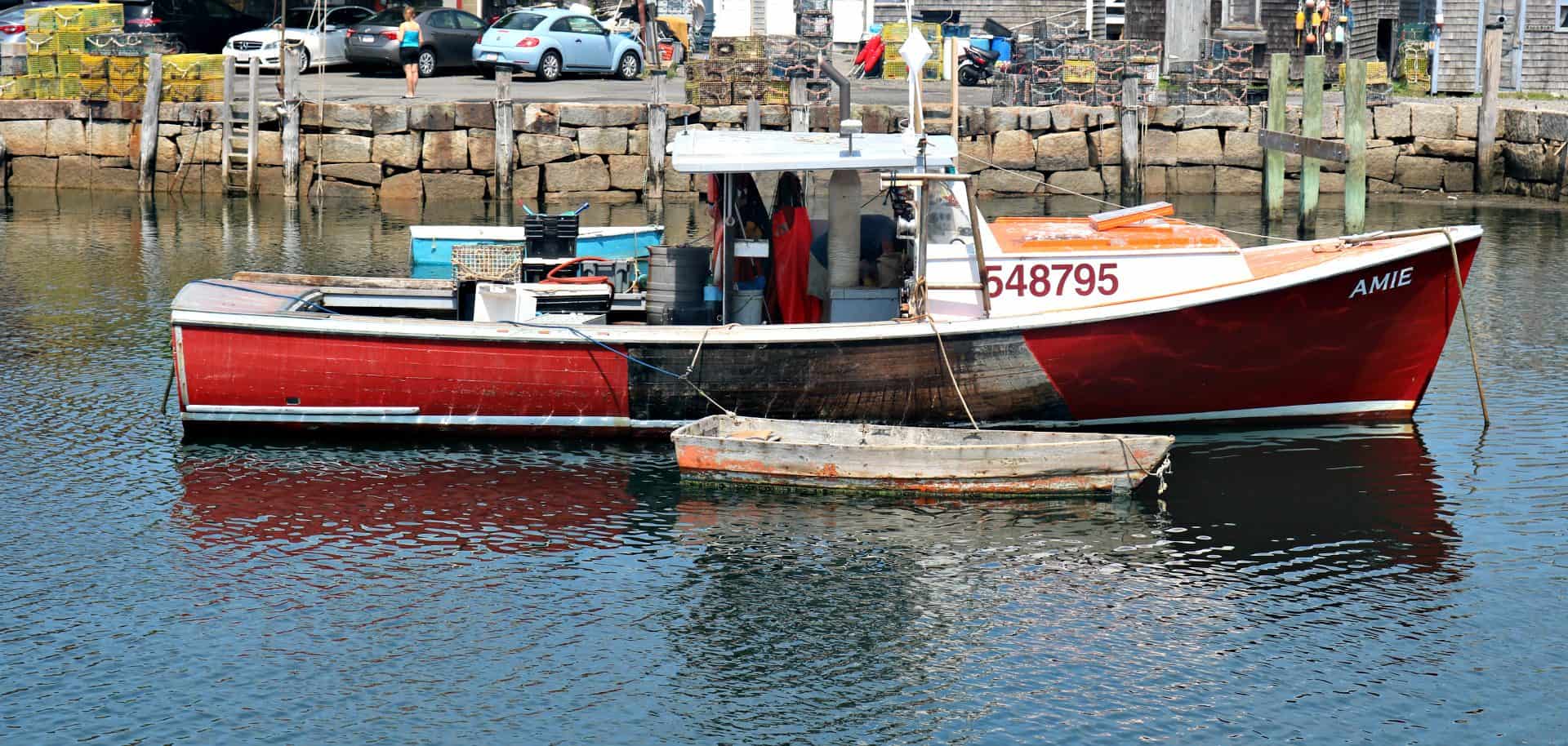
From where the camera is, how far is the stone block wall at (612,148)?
2453 centimetres

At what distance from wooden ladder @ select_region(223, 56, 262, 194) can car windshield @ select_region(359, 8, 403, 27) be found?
545cm

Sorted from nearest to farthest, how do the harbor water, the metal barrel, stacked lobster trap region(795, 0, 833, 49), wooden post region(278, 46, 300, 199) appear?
the harbor water
the metal barrel
wooden post region(278, 46, 300, 199)
stacked lobster trap region(795, 0, 833, 49)

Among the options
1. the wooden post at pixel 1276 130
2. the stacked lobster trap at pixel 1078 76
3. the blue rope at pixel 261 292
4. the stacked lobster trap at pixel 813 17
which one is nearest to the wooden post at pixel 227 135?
the stacked lobster trap at pixel 1078 76

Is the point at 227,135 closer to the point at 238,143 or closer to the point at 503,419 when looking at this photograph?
the point at 238,143

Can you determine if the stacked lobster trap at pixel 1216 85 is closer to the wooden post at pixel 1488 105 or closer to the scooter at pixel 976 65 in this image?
the wooden post at pixel 1488 105

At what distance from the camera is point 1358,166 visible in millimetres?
20172

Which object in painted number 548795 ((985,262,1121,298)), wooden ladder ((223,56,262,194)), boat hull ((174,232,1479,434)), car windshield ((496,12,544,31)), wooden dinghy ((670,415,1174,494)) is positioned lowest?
wooden dinghy ((670,415,1174,494))

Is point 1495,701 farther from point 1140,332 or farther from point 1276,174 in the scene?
point 1276,174

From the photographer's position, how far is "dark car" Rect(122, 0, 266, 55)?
33.3 metres

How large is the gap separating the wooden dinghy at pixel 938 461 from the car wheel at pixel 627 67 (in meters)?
20.6

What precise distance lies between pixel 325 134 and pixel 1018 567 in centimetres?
1768

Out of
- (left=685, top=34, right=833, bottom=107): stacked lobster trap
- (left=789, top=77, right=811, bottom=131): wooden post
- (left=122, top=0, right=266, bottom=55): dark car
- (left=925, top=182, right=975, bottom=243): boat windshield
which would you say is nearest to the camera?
(left=925, top=182, right=975, bottom=243): boat windshield

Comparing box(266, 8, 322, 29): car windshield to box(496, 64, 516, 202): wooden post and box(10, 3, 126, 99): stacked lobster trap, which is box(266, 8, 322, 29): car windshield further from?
box(496, 64, 516, 202): wooden post

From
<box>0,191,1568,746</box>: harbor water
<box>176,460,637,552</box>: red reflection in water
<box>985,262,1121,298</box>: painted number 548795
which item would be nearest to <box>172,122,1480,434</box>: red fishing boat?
<box>985,262,1121,298</box>: painted number 548795
